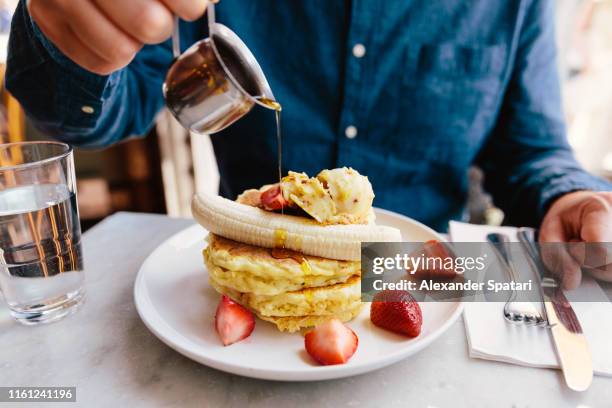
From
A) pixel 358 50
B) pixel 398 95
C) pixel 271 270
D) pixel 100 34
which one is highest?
pixel 100 34

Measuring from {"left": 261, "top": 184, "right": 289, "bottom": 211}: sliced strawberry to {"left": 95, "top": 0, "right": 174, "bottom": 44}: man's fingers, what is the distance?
33cm

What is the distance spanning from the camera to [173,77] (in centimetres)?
86

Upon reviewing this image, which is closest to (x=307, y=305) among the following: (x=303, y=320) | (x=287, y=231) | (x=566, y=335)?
(x=303, y=320)

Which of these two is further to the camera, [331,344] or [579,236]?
[579,236]

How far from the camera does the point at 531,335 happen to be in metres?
0.73

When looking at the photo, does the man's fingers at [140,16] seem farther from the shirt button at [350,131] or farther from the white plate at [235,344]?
the shirt button at [350,131]

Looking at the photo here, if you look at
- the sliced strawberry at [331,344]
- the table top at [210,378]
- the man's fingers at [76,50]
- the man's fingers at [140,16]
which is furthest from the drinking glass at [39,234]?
the sliced strawberry at [331,344]

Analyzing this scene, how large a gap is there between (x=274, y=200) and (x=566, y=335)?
0.55 m

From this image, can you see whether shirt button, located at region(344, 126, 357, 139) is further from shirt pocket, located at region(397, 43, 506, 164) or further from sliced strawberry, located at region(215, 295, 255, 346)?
sliced strawberry, located at region(215, 295, 255, 346)

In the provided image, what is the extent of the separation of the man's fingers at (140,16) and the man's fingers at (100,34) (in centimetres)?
1

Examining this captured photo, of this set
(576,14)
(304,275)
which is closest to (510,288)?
(304,275)

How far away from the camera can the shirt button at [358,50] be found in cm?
130

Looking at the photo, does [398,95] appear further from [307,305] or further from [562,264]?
[307,305]

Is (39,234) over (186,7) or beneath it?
beneath
